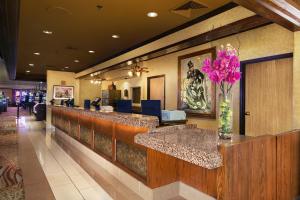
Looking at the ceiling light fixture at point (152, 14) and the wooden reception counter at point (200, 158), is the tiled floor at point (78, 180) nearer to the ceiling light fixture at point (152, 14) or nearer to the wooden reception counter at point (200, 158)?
the wooden reception counter at point (200, 158)

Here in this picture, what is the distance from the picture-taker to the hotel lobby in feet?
6.19

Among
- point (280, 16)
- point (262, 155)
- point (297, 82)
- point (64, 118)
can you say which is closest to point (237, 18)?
point (280, 16)

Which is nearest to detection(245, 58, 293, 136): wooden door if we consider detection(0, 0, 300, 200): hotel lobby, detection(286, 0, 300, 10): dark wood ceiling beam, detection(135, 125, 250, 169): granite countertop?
detection(0, 0, 300, 200): hotel lobby

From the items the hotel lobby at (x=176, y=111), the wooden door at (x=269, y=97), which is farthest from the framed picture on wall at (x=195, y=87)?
the wooden door at (x=269, y=97)

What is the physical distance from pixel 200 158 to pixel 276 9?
1927mm

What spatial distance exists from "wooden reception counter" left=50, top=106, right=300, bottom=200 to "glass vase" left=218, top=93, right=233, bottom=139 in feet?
0.30

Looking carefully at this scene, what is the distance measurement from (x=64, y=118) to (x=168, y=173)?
5514mm

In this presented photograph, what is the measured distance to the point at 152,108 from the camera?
439 cm

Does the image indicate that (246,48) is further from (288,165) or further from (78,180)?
(78,180)

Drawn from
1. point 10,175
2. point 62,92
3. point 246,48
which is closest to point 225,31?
point 246,48

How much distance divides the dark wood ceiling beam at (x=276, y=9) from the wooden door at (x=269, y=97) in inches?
44.1

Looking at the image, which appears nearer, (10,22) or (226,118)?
(226,118)

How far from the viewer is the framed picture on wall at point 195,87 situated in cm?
475

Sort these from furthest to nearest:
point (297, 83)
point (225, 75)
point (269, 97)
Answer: point (269, 97)
point (297, 83)
point (225, 75)
